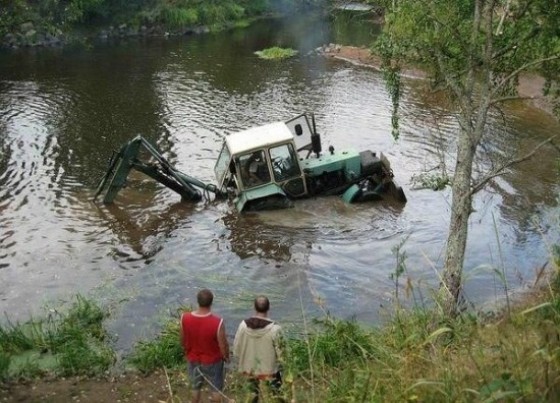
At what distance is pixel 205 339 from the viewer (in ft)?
22.4

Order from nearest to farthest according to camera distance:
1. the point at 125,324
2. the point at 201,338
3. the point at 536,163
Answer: the point at 201,338, the point at 125,324, the point at 536,163

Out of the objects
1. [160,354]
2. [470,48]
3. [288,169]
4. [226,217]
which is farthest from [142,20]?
[470,48]

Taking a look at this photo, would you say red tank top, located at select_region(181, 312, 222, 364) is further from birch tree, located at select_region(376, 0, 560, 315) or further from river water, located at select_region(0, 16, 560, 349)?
birch tree, located at select_region(376, 0, 560, 315)

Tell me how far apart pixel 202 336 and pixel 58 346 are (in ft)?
11.7

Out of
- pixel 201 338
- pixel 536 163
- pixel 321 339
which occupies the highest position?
pixel 201 338

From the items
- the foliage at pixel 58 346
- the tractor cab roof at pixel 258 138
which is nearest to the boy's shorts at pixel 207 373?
the foliage at pixel 58 346

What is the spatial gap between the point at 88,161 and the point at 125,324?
1083 centimetres

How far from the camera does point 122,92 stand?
2959cm

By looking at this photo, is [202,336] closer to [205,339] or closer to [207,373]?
[205,339]

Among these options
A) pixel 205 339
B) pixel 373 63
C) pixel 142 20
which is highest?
pixel 205 339

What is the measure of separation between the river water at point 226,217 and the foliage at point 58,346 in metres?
0.50

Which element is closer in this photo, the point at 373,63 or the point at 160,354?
the point at 160,354

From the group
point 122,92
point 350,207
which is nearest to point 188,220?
point 350,207

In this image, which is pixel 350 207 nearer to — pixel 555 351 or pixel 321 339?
pixel 321 339
